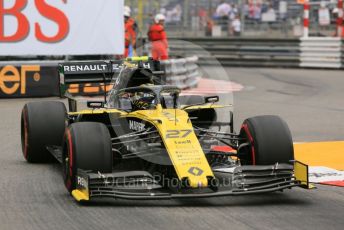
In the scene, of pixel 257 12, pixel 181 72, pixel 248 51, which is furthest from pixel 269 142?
pixel 257 12

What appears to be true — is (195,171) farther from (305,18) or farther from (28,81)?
(305,18)

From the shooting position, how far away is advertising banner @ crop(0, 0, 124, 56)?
18281 millimetres

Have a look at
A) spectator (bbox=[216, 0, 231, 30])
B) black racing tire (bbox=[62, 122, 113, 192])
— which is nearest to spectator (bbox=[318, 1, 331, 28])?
spectator (bbox=[216, 0, 231, 30])

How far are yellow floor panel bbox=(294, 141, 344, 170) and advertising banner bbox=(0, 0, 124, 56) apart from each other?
29.1 feet

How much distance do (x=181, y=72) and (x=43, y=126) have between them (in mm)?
10834

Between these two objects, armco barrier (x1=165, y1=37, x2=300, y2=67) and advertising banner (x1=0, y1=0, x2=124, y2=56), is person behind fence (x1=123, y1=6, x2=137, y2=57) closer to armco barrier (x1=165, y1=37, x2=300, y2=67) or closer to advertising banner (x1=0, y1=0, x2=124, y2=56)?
advertising banner (x1=0, y1=0, x2=124, y2=56)

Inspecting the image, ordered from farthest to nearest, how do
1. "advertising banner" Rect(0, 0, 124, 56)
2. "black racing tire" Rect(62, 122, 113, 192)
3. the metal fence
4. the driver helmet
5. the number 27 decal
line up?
the metal fence
"advertising banner" Rect(0, 0, 124, 56)
the driver helmet
the number 27 decal
"black racing tire" Rect(62, 122, 113, 192)

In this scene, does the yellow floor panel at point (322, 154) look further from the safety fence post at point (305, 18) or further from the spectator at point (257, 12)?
the spectator at point (257, 12)

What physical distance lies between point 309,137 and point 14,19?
861cm

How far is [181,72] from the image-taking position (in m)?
20.0

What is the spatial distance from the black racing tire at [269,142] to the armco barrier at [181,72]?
10.4 metres

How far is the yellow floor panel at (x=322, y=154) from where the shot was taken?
9.70 metres

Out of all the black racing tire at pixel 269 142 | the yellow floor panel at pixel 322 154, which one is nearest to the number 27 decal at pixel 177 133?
the black racing tire at pixel 269 142

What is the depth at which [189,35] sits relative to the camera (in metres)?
29.3
